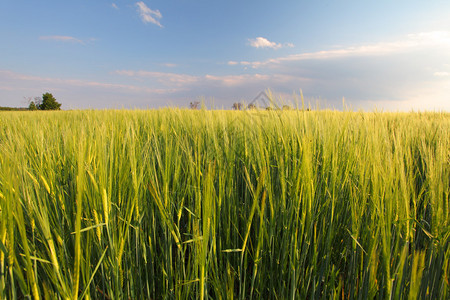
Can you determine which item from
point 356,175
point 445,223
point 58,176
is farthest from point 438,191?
point 58,176

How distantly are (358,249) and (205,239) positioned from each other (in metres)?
0.48

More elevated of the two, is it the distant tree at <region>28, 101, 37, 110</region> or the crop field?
the distant tree at <region>28, 101, 37, 110</region>

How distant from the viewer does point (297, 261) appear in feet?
2.23

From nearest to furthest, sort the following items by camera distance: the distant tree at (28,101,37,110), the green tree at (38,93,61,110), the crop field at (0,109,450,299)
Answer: the crop field at (0,109,450,299)
the distant tree at (28,101,37,110)
the green tree at (38,93,61,110)

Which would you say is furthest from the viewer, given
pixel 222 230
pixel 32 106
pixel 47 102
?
pixel 47 102

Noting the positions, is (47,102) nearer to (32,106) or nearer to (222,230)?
(32,106)

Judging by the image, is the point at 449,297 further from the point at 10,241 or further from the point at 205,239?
the point at 10,241

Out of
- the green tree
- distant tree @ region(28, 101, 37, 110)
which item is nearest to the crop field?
distant tree @ region(28, 101, 37, 110)

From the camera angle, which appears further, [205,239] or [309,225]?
[309,225]

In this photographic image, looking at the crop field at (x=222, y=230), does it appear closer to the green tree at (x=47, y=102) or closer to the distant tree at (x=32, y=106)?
the distant tree at (x=32, y=106)

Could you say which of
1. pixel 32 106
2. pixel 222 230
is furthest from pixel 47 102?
pixel 222 230

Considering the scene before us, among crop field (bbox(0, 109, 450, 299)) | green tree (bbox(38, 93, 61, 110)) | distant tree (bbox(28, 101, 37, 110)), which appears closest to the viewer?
crop field (bbox(0, 109, 450, 299))

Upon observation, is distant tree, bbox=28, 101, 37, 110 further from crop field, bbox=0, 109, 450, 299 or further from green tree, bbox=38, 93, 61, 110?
crop field, bbox=0, 109, 450, 299

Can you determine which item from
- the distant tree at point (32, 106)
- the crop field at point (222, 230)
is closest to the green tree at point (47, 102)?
the distant tree at point (32, 106)
